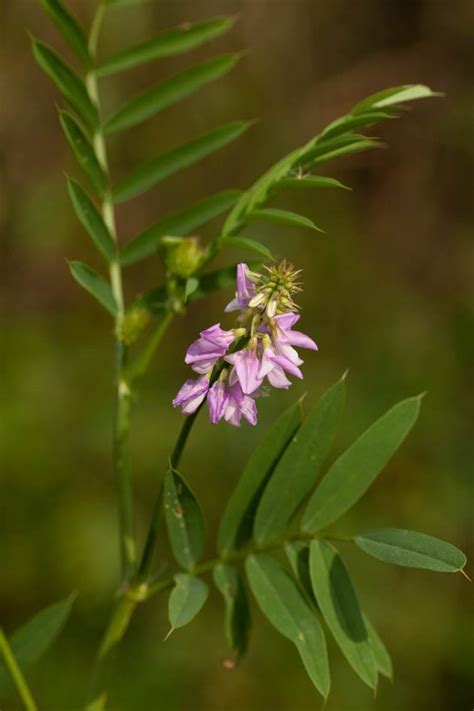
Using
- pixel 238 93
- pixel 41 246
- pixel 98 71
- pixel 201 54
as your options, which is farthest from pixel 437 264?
pixel 98 71

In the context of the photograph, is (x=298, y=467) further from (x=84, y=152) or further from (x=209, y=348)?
(x=84, y=152)

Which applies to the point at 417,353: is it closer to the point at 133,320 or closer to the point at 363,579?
the point at 363,579

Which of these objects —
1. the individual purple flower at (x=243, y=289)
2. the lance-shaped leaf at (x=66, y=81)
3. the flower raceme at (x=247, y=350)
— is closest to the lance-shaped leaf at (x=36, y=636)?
the flower raceme at (x=247, y=350)

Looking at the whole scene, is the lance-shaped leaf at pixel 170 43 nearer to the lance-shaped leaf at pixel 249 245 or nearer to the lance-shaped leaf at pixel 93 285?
the lance-shaped leaf at pixel 93 285

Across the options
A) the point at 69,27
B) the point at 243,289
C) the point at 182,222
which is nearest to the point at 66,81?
the point at 69,27

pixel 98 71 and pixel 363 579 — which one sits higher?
pixel 98 71

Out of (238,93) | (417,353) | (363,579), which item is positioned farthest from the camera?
(238,93)
